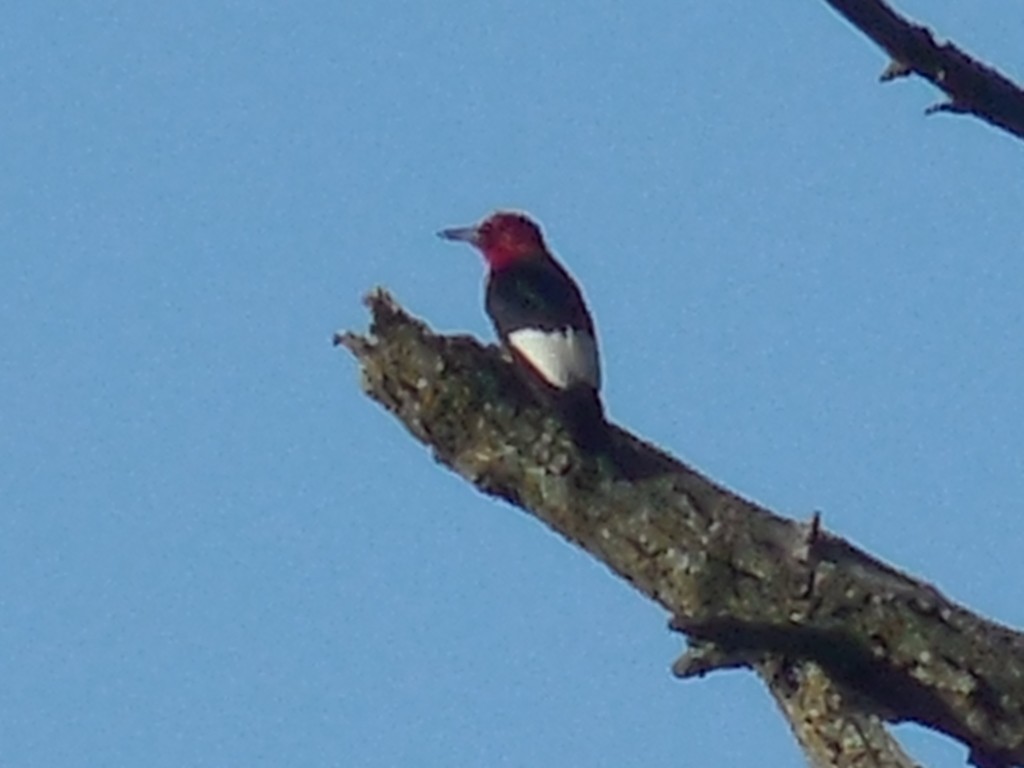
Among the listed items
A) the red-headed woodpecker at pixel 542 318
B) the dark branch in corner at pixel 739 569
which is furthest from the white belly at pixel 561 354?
the dark branch in corner at pixel 739 569

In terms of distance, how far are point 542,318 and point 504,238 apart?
4.38ft

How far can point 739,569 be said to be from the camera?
523cm

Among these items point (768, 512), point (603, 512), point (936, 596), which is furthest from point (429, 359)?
point (936, 596)

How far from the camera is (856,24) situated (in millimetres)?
2484

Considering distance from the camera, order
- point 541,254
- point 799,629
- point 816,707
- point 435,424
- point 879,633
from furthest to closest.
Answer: point 541,254 < point 435,424 < point 879,633 < point 816,707 < point 799,629

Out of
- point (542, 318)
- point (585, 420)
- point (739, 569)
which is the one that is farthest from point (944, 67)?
point (542, 318)

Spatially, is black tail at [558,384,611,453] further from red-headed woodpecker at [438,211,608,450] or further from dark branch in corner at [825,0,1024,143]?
dark branch in corner at [825,0,1024,143]

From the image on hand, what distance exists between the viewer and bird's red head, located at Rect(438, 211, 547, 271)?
357 inches

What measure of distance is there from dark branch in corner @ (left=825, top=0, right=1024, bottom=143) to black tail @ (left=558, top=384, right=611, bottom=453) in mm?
3409

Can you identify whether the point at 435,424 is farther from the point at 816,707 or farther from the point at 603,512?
the point at 816,707

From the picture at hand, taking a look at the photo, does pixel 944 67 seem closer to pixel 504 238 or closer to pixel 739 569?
pixel 739 569

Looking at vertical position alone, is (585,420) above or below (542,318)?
below

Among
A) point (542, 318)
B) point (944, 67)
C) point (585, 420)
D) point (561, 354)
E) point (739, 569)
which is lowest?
point (944, 67)

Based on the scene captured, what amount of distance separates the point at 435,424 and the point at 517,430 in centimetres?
23
